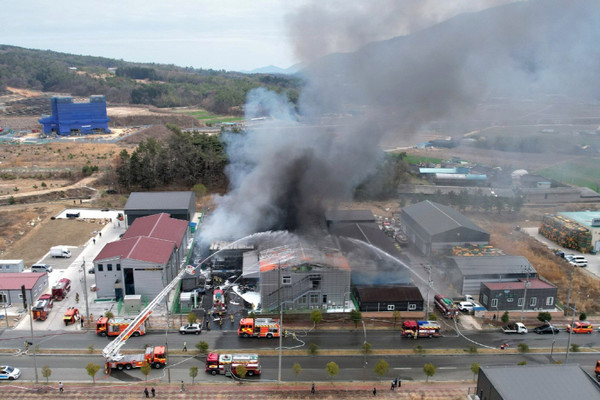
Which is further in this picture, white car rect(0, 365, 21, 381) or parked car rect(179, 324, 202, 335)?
parked car rect(179, 324, 202, 335)

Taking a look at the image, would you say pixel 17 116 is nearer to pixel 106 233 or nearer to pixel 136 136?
pixel 136 136

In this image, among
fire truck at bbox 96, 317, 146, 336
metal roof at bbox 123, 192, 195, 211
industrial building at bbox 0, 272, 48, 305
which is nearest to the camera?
fire truck at bbox 96, 317, 146, 336

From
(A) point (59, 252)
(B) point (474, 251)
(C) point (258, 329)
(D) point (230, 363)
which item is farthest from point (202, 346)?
(B) point (474, 251)

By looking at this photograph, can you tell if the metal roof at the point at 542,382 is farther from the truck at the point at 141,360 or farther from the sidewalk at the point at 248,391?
the truck at the point at 141,360

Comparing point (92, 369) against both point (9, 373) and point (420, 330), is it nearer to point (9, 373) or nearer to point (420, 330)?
point (9, 373)

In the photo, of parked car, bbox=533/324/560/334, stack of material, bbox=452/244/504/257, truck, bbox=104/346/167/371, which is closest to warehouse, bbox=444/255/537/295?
stack of material, bbox=452/244/504/257

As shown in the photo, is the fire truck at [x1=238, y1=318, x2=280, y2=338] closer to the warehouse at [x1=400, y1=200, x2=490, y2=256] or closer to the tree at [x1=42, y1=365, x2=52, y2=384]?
the tree at [x1=42, y1=365, x2=52, y2=384]
